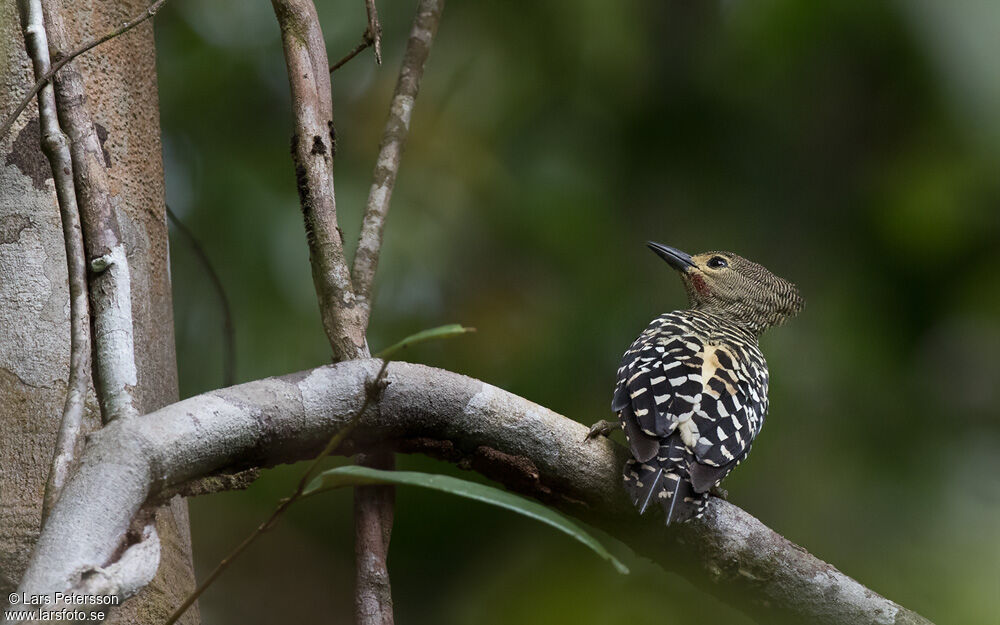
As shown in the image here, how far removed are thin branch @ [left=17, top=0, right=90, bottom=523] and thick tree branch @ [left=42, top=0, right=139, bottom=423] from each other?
22mm

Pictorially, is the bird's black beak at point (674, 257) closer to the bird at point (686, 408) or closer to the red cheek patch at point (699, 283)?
the red cheek patch at point (699, 283)

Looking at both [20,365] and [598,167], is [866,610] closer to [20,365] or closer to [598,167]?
[20,365]

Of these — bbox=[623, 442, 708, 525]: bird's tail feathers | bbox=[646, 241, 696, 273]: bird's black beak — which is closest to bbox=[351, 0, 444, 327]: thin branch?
bbox=[623, 442, 708, 525]: bird's tail feathers

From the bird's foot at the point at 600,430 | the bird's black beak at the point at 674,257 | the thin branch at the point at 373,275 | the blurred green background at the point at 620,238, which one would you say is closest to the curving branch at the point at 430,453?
the bird's foot at the point at 600,430

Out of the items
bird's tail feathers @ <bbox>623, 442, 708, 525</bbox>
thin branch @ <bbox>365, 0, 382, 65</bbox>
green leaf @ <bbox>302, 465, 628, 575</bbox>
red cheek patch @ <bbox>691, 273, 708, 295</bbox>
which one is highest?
red cheek patch @ <bbox>691, 273, 708, 295</bbox>

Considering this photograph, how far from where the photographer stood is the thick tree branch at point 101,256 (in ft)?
5.37

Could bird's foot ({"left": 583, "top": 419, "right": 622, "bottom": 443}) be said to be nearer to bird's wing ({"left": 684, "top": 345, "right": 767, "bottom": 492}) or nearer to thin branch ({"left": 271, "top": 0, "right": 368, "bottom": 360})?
bird's wing ({"left": 684, "top": 345, "right": 767, "bottom": 492})

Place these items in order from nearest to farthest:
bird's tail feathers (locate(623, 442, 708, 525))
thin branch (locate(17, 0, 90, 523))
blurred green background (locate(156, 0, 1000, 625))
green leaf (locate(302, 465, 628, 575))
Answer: green leaf (locate(302, 465, 628, 575))
thin branch (locate(17, 0, 90, 523))
bird's tail feathers (locate(623, 442, 708, 525))
blurred green background (locate(156, 0, 1000, 625))

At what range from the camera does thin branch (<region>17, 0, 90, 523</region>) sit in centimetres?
153

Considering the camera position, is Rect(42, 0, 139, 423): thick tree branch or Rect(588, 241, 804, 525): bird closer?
Rect(42, 0, 139, 423): thick tree branch

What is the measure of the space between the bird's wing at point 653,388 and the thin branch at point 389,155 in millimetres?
722

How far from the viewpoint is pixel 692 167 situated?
453cm

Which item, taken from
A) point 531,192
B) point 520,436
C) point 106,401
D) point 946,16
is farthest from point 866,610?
point 946,16

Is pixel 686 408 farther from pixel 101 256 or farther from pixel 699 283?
A: pixel 699 283
